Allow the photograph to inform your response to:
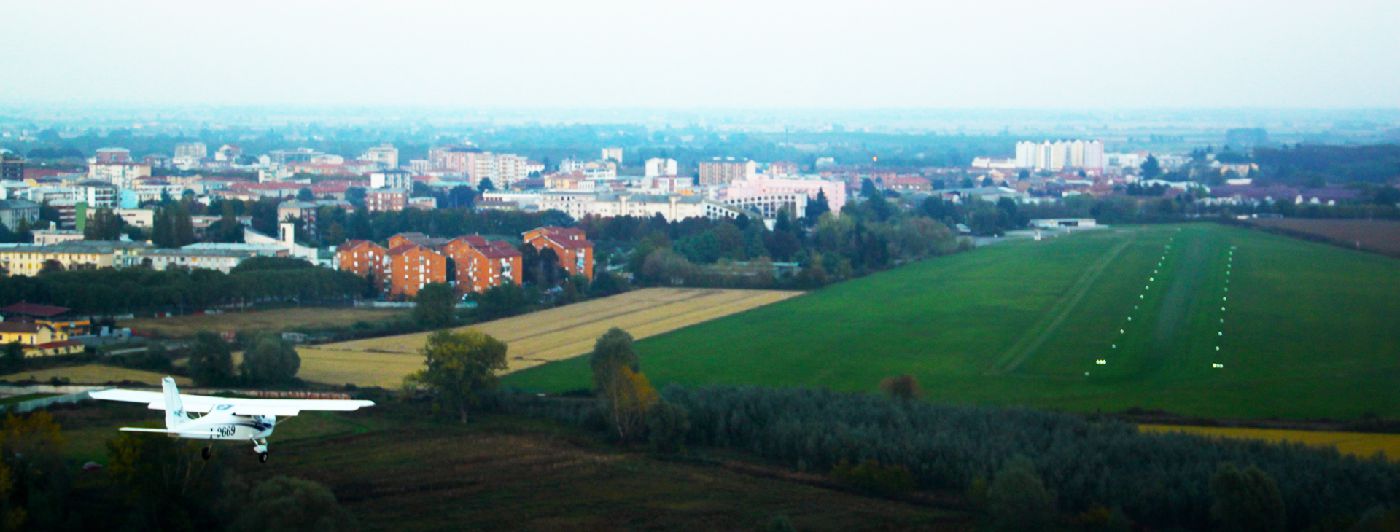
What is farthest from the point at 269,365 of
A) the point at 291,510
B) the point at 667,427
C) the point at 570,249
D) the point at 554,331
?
the point at 570,249

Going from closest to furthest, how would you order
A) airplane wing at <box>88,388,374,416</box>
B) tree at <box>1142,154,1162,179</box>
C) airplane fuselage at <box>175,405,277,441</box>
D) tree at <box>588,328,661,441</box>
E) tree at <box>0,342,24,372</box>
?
1. airplane fuselage at <box>175,405,277,441</box>
2. airplane wing at <box>88,388,374,416</box>
3. tree at <box>588,328,661,441</box>
4. tree at <box>0,342,24,372</box>
5. tree at <box>1142,154,1162,179</box>

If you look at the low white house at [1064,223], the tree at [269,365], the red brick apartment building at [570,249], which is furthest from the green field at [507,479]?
the low white house at [1064,223]

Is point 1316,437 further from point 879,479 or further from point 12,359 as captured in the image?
point 12,359

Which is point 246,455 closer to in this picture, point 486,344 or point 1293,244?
point 486,344

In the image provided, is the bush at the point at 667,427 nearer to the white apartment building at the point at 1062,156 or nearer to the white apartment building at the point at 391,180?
the white apartment building at the point at 391,180

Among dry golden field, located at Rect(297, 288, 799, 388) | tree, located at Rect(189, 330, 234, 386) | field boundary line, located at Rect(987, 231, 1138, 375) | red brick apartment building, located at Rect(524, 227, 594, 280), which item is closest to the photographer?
tree, located at Rect(189, 330, 234, 386)

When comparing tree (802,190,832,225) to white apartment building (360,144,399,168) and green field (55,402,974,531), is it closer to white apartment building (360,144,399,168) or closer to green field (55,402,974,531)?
green field (55,402,974,531)

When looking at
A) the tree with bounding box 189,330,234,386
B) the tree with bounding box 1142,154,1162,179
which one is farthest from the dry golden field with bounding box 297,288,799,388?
the tree with bounding box 1142,154,1162,179

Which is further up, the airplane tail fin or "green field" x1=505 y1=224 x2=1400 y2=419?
the airplane tail fin
